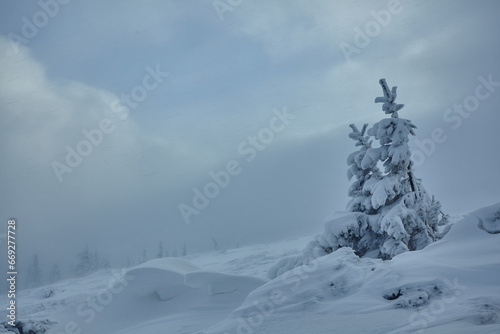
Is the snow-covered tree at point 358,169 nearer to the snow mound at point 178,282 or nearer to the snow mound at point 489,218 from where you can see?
the snow mound at point 489,218

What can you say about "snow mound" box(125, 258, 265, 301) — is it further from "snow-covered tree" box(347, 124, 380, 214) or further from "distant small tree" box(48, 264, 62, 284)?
"distant small tree" box(48, 264, 62, 284)

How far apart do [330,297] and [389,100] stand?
11.5 meters

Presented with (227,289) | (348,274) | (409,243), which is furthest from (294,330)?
(409,243)

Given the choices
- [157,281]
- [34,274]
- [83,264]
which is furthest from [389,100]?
[34,274]

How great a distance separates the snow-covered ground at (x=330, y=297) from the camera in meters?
6.16

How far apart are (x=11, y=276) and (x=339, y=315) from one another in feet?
28.8

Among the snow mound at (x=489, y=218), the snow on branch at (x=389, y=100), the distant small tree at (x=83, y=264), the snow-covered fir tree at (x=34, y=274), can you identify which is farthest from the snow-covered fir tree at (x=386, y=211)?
the snow-covered fir tree at (x=34, y=274)

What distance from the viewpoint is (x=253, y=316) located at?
24.0 ft

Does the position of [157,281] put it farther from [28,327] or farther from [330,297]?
[330,297]

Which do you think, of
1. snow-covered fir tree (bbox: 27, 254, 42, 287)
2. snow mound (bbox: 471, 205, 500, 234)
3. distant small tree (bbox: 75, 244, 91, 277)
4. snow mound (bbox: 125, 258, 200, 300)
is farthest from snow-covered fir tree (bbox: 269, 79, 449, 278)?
snow-covered fir tree (bbox: 27, 254, 42, 287)

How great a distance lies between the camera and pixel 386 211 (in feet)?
51.2

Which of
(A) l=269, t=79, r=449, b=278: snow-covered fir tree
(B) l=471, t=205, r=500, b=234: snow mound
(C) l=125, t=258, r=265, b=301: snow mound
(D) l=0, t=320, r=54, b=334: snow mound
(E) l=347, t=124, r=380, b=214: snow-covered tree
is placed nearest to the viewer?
(B) l=471, t=205, r=500, b=234: snow mound

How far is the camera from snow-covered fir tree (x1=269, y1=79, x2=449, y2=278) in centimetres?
1509

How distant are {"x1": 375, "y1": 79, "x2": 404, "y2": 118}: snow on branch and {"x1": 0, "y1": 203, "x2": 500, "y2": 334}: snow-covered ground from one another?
7.12 m
